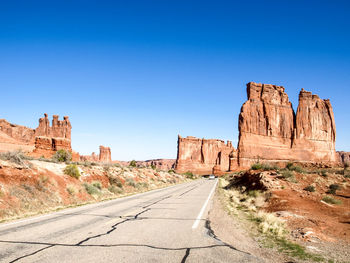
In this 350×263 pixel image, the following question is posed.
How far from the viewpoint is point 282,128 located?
293ft

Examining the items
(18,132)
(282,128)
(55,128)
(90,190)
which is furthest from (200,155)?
(90,190)

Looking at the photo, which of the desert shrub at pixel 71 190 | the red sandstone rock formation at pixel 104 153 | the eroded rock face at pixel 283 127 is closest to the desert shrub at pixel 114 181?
the desert shrub at pixel 71 190

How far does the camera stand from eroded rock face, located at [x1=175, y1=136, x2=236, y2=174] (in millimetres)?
129750

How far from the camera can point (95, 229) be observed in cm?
711

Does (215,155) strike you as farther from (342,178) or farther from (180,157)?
(342,178)

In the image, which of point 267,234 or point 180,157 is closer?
point 267,234

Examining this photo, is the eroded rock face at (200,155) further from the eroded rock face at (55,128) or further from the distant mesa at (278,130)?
the eroded rock face at (55,128)

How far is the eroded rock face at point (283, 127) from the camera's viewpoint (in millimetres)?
84875

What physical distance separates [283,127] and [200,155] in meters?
53.1

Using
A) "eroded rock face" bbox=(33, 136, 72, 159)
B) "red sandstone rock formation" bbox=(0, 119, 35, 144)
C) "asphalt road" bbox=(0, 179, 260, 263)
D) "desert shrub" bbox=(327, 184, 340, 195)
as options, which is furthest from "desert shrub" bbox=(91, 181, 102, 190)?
"red sandstone rock formation" bbox=(0, 119, 35, 144)

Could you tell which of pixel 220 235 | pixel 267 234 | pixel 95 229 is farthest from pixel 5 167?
pixel 267 234

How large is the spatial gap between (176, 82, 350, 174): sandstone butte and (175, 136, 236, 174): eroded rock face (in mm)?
41390

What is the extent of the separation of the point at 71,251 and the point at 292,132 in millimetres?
93925

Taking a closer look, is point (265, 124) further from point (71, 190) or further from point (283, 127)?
point (71, 190)
